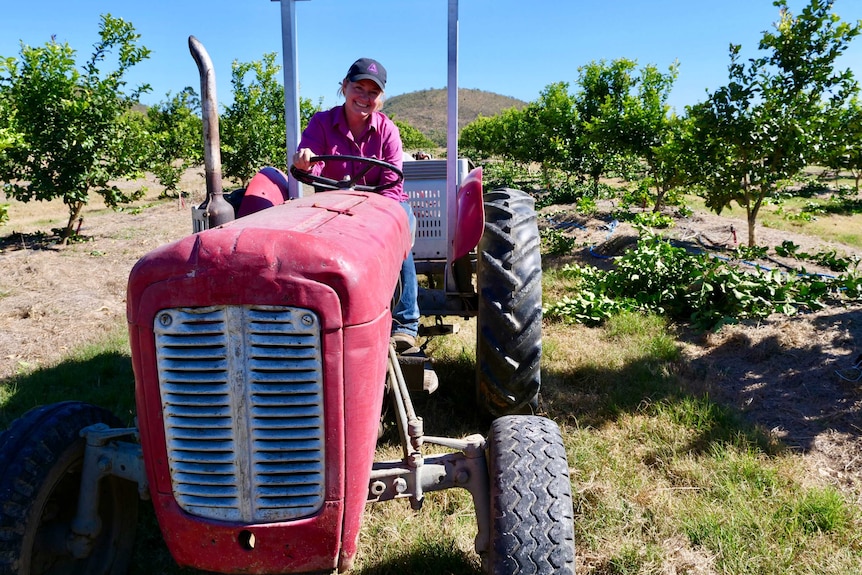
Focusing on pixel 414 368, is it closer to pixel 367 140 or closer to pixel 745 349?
pixel 367 140

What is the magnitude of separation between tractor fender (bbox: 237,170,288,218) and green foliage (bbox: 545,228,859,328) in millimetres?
2845

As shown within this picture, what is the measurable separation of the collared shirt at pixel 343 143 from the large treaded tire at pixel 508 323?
0.65 meters

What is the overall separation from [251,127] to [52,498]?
1366cm

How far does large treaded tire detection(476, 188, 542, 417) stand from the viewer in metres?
3.03

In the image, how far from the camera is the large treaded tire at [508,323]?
9.95ft

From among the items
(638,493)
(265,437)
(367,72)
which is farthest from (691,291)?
(265,437)

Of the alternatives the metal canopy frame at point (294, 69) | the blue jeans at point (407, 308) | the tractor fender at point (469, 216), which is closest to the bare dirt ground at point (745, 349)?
the tractor fender at point (469, 216)

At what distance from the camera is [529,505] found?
1.97 meters

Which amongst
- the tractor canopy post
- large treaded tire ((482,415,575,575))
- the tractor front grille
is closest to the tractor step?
large treaded tire ((482,415,575,575))

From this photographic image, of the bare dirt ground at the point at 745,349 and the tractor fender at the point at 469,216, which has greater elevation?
the tractor fender at the point at 469,216

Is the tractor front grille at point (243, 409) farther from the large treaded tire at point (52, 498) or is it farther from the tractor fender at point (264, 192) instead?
the tractor fender at point (264, 192)

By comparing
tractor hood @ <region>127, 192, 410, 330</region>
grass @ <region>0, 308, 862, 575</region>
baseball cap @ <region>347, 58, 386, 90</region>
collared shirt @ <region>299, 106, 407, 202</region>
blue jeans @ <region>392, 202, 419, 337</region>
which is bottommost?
grass @ <region>0, 308, 862, 575</region>

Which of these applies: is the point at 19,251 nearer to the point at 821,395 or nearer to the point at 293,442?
the point at 293,442

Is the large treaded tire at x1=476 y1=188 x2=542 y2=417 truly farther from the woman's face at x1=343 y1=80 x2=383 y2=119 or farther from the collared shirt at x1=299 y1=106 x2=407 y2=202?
the woman's face at x1=343 y1=80 x2=383 y2=119
